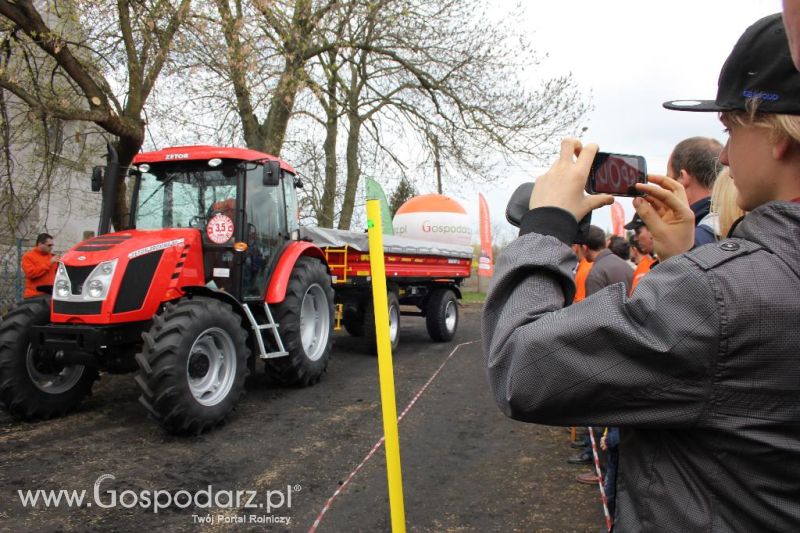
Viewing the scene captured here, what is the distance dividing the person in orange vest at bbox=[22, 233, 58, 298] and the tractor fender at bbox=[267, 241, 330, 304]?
4147 mm

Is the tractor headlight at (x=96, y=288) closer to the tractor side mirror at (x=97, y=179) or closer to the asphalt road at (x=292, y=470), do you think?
the asphalt road at (x=292, y=470)

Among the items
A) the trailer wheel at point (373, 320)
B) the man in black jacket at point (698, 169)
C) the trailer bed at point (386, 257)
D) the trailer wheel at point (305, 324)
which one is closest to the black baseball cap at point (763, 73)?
the man in black jacket at point (698, 169)

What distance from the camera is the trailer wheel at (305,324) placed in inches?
246

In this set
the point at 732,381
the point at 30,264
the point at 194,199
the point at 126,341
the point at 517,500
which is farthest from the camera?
the point at 30,264

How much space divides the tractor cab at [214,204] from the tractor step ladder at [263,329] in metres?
→ 0.24

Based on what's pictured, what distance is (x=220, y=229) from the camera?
589 cm

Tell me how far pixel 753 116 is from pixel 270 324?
18.3ft

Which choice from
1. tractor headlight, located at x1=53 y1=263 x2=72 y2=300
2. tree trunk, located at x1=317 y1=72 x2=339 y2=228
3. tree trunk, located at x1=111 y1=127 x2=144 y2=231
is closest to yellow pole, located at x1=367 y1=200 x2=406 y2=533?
tractor headlight, located at x1=53 y1=263 x2=72 y2=300

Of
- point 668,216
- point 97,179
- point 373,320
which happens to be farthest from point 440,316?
point 668,216

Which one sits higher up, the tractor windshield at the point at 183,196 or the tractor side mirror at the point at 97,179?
the tractor side mirror at the point at 97,179

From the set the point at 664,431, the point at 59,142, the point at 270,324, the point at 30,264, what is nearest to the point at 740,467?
the point at 664,431

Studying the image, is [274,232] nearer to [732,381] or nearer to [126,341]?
[126,341]

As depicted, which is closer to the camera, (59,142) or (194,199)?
(194,199)

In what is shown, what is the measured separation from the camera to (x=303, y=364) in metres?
6.45
